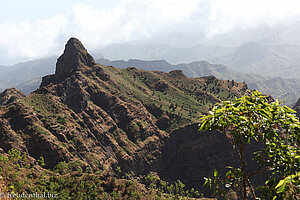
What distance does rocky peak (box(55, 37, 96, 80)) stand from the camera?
17730 centimetres

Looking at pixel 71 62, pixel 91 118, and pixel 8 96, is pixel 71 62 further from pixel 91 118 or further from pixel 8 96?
pixel 91 118

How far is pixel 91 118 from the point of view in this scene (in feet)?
465

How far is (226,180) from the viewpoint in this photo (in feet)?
36.9

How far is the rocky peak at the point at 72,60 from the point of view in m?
177

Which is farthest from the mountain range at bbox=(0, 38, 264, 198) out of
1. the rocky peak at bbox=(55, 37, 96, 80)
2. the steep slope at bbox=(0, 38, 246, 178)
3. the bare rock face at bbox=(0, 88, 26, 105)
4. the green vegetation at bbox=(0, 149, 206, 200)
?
the green vegetation at bbox=(0, 149, 206, 200)

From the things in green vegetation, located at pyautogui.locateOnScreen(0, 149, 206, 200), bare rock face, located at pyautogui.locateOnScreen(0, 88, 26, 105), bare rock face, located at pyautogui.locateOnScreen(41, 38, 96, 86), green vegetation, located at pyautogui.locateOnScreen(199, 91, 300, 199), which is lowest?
green vegetation, located at pyautogui.locateOnScreen(0, 149, 206, 200)

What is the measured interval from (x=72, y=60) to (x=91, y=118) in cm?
6702

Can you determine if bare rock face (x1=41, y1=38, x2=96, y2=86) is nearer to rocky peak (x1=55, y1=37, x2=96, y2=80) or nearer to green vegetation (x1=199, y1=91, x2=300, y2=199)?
rocky peak (x1=55, y1=37, x2=96, y2=80)

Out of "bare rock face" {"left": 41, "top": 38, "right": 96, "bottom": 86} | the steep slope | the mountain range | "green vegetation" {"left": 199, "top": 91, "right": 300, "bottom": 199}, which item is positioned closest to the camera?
"green vegetation" {"left": 199, "top": 91, "right": 300, "bottom": 199}

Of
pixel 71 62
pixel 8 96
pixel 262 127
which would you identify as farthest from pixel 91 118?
pixel 262 127

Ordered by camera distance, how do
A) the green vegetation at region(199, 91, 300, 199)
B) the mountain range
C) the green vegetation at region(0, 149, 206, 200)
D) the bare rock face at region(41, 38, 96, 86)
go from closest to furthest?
1. the green vegetation at region(199, 91, 300, 199)
2. the green vegetation at region(0, 149, 206, 200)
3. the mountain range
4. the bare rock face at region(41, 38, 96, 86)

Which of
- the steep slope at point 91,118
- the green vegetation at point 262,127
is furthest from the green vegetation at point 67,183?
the green vegetation at point 262,127

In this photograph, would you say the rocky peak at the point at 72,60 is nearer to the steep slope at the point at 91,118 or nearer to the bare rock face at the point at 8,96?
the steep slope at the point at 91,118

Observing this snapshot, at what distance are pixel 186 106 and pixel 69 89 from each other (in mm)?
95011
